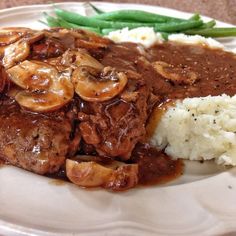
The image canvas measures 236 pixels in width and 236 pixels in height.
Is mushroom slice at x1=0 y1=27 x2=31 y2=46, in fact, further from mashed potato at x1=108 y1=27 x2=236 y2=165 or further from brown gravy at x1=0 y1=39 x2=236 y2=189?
mashed potato at x1=108 y1=27 x2=236 y2=165

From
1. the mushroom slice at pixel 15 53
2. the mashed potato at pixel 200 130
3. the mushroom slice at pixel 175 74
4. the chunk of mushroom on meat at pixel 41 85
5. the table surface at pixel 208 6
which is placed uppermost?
the mushroom slice at pixel 15 53

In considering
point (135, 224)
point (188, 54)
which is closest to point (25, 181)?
point (135, 224)

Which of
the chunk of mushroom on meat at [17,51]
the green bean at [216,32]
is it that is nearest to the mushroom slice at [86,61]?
the chunk of mushroom on meat at [17,51]

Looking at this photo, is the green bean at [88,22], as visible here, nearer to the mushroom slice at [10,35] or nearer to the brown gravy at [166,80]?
the brown gravy at [166,80]

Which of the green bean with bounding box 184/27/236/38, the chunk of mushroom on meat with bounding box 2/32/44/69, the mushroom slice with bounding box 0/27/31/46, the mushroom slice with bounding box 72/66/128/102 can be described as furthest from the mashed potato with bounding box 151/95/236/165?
the green bean with bounding box 184/27/236/38

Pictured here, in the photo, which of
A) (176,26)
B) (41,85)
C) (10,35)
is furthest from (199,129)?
(176,26)

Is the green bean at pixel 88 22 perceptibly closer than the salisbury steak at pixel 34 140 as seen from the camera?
No

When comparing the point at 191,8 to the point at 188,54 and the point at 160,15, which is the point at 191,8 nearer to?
the point at 160,15
